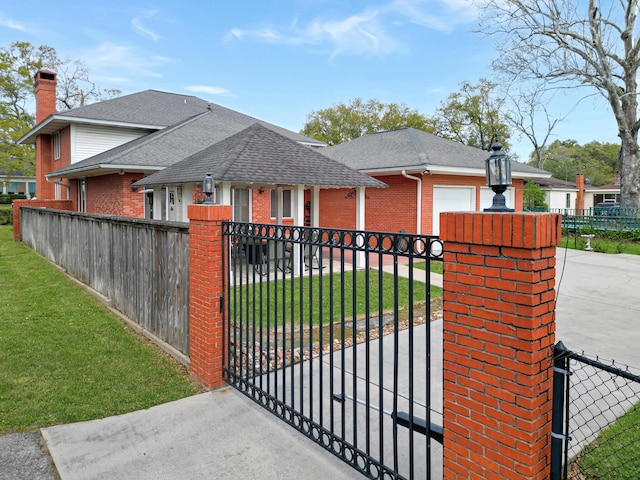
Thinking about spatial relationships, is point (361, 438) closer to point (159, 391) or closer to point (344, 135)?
point (159, 391)

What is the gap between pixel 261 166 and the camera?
37.9 feet

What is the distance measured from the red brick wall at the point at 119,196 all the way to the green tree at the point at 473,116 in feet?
109

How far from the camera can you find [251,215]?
14242 millimetres

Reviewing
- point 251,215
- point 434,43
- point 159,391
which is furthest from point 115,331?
point 434,43

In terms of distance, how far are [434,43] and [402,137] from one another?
5.13 meters

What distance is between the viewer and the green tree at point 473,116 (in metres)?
40.6

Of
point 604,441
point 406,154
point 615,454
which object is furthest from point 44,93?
point 615,454

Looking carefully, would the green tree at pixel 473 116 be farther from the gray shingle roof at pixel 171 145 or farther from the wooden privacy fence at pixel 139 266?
A: the wooden privacy fence at pixel 139 266

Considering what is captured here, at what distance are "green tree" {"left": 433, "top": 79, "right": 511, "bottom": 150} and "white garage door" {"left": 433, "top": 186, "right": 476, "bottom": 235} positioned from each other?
25.0 m

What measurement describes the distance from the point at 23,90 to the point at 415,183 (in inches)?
1194

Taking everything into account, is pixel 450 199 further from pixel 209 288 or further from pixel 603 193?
pixel 603 193

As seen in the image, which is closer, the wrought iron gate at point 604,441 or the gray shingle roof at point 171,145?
the wrought iron gate at point 604,441

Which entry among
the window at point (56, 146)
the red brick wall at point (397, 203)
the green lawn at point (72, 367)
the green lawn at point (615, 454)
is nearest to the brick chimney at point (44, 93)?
the window at point (56, 146)

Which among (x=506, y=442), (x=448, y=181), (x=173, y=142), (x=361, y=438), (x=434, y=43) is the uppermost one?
(x=434, y=43)
